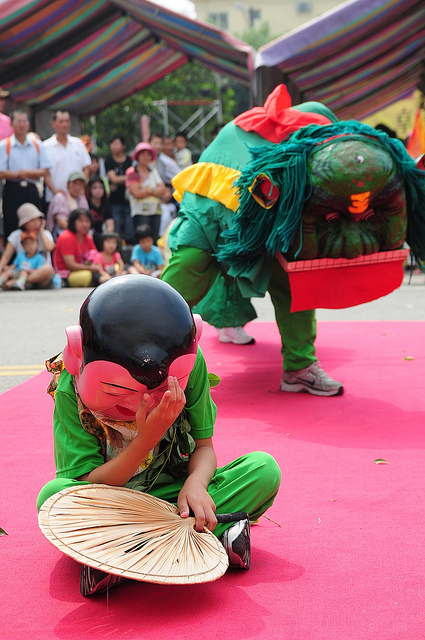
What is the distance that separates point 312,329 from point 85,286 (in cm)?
508

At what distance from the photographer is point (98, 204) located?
10078mm

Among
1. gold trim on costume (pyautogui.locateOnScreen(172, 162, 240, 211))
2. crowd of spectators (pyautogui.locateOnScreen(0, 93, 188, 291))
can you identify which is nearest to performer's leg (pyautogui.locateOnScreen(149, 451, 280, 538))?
gold trim on costume (pyautogui.locateOnScreen(172, 162, 240, 211))

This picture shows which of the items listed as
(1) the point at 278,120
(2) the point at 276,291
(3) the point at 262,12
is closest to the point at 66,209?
(2) the point at 276,291

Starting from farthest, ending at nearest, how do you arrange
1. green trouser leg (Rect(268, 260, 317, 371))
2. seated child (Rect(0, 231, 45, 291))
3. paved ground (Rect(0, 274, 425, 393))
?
seated child (Rect(0, 231, 45, 291)) < paved ground (Rect(0, 274, 425, 393)) < green trouser leg (Rect(268, 260, 317, 371))

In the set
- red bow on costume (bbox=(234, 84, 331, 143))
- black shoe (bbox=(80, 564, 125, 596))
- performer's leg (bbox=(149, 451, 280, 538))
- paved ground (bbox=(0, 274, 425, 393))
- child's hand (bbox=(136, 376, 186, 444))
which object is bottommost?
paved ground (bbox=(0, 274, 425, 393))

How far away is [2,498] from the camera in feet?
7.77

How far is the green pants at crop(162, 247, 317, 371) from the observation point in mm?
3719

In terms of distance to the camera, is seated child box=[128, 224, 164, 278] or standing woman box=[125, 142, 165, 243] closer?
seated child box=[128, 224, 164, 278]

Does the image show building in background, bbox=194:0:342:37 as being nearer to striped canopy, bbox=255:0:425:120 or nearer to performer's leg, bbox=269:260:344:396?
striped canopy, bbox=255:0:425:120

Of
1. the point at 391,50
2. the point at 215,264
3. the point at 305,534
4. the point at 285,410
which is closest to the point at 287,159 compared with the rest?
the point at 215,264

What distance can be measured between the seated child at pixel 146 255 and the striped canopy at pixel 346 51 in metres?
1.94

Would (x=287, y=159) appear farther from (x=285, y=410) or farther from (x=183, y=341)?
(x=183, y=341)

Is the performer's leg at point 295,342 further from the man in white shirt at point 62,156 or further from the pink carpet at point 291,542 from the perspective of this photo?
the man in white shirt at point 62,156

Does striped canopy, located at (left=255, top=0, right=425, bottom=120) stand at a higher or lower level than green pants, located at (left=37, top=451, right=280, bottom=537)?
higher
